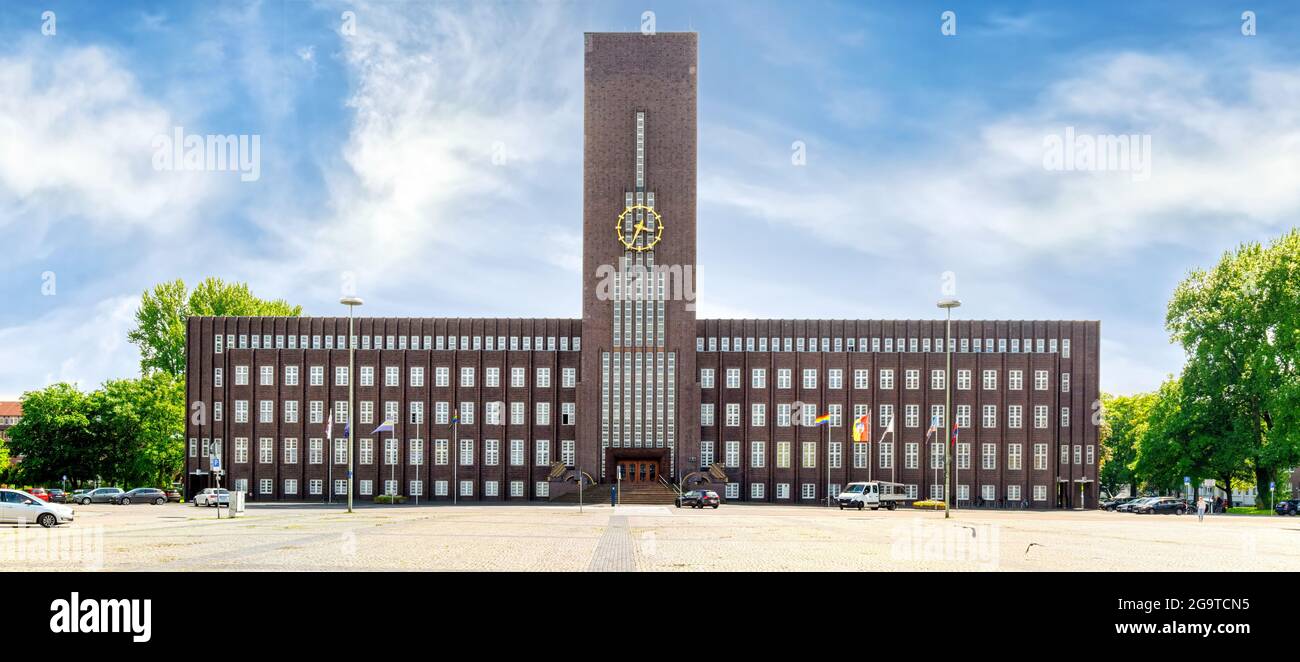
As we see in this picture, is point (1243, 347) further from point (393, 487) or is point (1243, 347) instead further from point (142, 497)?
point (142, 497)

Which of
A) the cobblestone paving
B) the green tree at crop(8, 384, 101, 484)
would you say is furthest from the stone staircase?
the green tree at crop(8, 384, 101, 484)

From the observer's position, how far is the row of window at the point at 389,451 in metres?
85.6

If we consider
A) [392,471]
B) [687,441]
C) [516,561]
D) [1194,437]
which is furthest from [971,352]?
[516,561]

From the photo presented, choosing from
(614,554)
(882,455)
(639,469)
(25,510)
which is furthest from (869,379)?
(614,554)

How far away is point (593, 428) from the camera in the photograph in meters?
84.8

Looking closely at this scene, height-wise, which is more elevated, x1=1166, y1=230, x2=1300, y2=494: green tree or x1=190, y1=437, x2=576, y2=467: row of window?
x1=1166, y1=230, x2=1300, y2=494: green tree

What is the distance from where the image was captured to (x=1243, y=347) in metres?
72.7

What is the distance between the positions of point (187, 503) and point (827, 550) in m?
63.6

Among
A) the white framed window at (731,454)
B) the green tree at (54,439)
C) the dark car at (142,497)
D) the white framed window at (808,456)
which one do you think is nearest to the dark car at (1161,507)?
the white framed window at (808,456)

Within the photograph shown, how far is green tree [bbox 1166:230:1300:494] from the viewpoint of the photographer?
68375mm

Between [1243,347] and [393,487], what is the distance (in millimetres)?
65388

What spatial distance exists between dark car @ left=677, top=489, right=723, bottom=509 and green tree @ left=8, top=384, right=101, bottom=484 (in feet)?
177

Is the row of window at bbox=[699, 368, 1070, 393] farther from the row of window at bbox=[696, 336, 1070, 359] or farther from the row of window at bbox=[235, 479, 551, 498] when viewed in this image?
the row of window at bbox=[235, 479, 551, 498]
